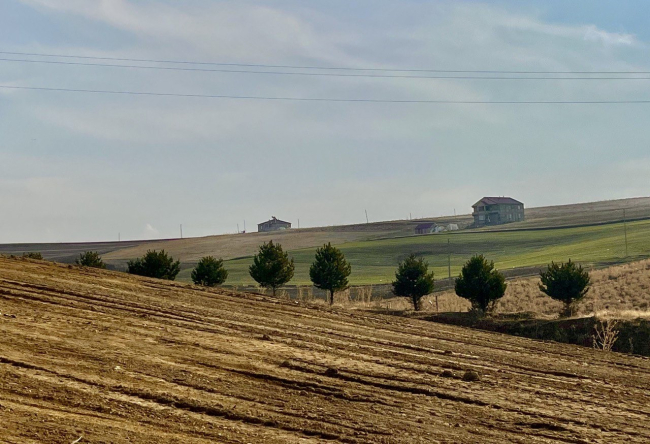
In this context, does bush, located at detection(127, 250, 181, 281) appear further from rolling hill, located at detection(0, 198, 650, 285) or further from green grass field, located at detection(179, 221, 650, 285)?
rolling hill, located at detection(0, 198, 650, 285)

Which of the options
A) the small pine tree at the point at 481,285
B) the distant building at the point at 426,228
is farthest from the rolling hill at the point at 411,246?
the small pine tree at the point at 481,285

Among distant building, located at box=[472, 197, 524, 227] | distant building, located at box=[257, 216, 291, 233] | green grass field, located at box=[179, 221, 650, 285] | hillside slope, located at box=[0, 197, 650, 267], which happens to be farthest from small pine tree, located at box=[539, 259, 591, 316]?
distant building, located at box=[257, 216, 291, 233]

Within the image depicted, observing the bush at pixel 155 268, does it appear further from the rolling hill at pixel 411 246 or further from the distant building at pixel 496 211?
the distant building at pixel 496 211

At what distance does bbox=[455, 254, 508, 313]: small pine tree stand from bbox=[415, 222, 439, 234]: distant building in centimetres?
7865

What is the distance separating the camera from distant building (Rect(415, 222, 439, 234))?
385 feet

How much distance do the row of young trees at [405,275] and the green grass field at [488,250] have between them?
859 inches

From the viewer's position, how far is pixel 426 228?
118 m

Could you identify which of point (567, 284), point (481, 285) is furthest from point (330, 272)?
point (567, 284)

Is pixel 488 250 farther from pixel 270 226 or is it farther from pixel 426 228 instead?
pixel 270 226

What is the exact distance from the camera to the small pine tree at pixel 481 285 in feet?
121

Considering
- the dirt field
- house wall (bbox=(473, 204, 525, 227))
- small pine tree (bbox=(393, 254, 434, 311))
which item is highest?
house wall (bbox=(473, 204, 525, 227))

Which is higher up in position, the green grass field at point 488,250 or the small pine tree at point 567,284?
the green grass field at point 488,250

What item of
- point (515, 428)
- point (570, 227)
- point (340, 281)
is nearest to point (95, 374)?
point (515, 428)

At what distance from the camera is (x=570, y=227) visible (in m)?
103
